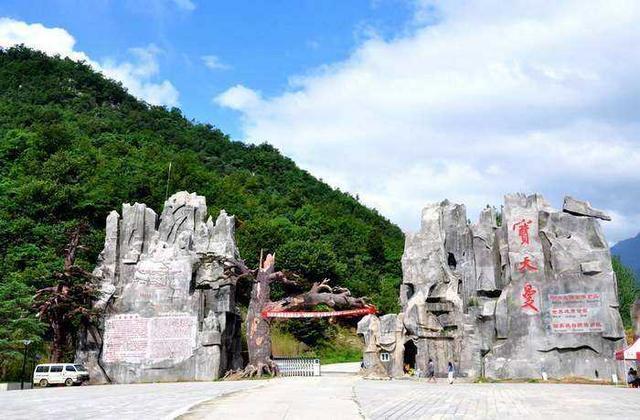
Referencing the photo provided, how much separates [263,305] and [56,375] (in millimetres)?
7927

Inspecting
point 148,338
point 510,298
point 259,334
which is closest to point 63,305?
point 148,338

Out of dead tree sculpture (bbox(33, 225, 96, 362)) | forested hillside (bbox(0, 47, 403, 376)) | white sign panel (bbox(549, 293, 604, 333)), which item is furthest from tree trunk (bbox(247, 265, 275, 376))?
white sign panel (bbox(549, 293, 604, 333))

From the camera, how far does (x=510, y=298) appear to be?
2162 centimetres


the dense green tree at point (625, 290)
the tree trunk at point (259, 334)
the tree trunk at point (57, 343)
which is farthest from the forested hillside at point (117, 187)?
the dense green tree at point (625, 290)

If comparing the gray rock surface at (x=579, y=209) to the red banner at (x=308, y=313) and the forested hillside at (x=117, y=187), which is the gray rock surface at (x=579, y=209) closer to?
the red banner at (x=308, y=313)

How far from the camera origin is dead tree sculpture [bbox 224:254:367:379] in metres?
23.4

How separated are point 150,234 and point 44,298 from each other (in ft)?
15.8

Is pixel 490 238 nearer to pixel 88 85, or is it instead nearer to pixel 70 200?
pixel 70 200

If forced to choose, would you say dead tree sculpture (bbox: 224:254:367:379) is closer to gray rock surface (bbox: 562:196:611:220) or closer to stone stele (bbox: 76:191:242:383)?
stone stele (bbox: 76:191:242:383)

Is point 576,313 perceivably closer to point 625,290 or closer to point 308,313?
point 308,313

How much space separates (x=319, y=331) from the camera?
41.3 meters

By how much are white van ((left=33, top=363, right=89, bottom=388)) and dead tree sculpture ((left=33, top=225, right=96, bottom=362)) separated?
153 cm

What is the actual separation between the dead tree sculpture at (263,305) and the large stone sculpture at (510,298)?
176 centimetres

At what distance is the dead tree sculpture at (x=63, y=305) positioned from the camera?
72.0 ft
